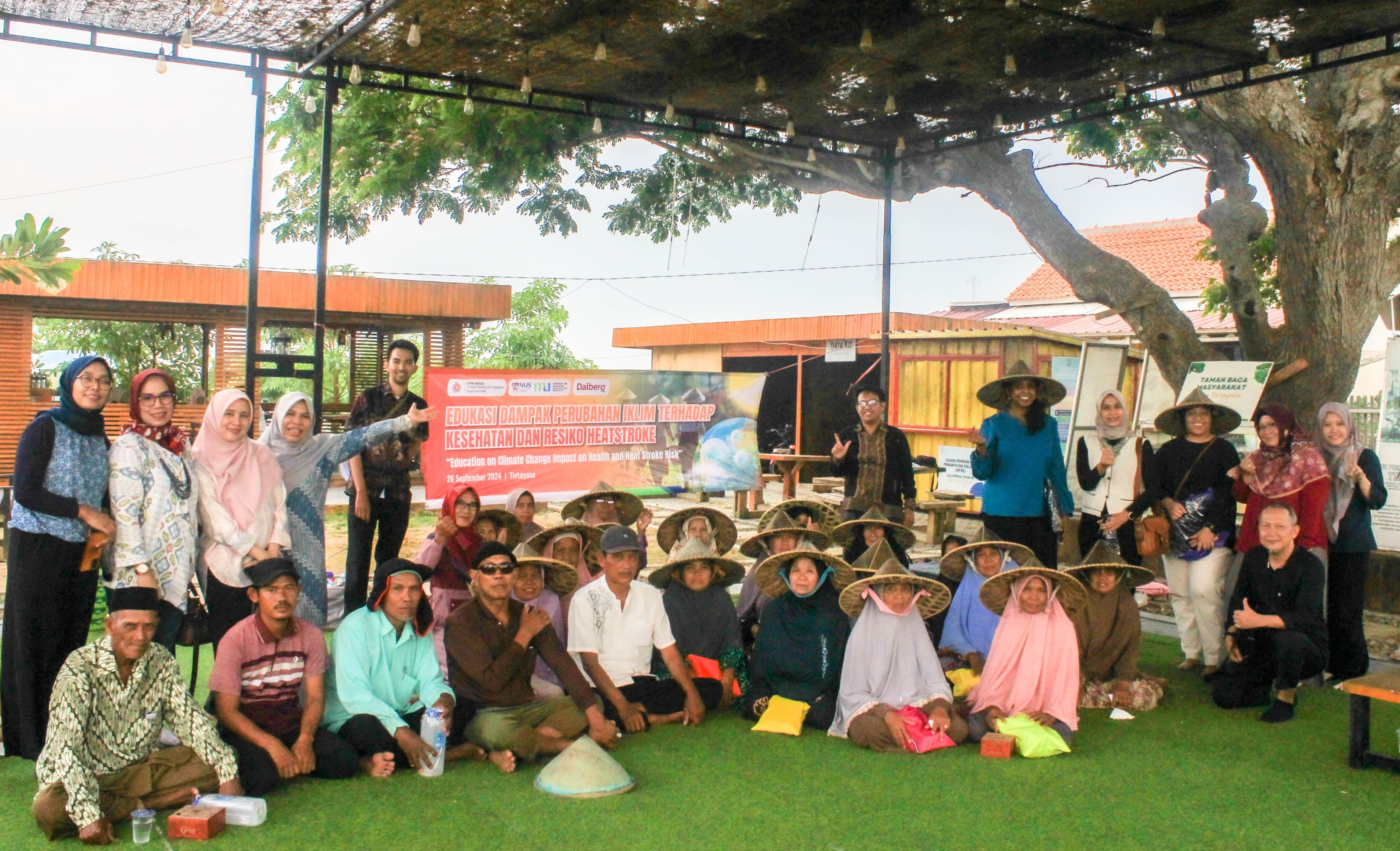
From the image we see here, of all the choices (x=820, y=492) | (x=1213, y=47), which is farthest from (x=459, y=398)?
(x=820, y=492)

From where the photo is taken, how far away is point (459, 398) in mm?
6762

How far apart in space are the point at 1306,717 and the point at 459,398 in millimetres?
4616

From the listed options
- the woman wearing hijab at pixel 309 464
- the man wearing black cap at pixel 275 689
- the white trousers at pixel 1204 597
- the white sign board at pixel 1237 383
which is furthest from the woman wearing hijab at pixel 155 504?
the white sign board at pixel 1237 383

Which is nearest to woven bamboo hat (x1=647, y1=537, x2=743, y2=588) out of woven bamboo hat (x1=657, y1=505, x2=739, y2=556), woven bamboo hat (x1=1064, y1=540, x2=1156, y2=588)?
woven bamboo hat (x1=657, y1=505, x2=739, y2=556)

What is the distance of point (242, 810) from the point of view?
11.9ft

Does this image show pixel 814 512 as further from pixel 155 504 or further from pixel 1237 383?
pixel 155 504

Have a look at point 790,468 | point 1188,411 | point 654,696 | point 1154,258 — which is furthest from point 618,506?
point 1154,258

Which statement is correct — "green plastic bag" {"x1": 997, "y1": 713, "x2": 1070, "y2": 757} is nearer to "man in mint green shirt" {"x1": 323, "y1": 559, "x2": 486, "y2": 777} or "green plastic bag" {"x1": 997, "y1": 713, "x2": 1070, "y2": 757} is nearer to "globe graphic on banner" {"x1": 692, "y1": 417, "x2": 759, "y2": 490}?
"man in mint green shirt" {"x1": 323, "y1": 559, "x2": 486, "y2": 777}

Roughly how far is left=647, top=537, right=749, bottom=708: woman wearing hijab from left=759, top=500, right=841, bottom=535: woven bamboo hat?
616mm

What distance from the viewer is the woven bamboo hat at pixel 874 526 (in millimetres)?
5797

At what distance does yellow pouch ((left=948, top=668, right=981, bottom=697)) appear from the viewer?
5320 mm

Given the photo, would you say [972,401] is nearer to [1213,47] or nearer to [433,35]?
[1213,47]

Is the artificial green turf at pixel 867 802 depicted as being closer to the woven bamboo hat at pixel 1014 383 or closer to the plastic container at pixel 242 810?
the plastic container at pixel 242 810

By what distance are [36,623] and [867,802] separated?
9.61 feet
